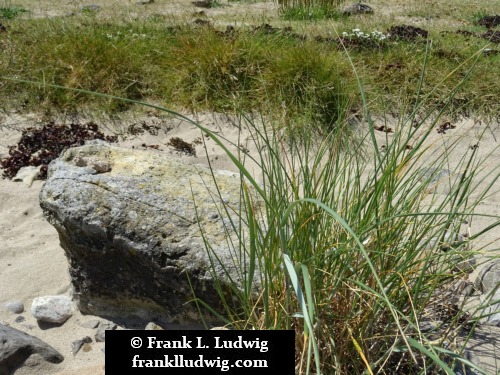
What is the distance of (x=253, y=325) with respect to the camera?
2.69 meters

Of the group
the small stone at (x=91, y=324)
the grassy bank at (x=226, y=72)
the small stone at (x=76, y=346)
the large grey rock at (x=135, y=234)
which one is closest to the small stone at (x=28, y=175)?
the grassy bank at (x=226, y=72)

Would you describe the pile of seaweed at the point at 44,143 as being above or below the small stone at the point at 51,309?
above

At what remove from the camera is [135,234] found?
3.39 metres

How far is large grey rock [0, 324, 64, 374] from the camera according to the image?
3.22 metres

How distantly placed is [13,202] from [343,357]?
3405 mm

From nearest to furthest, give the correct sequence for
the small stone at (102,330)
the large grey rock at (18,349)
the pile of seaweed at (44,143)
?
1. the large grey rock at (18,349)
2. the small stone at (102,330)
3. the pile of seaweed at (44,143)

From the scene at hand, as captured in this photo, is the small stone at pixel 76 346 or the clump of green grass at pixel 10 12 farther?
the clump of green grass at pixel 10 12

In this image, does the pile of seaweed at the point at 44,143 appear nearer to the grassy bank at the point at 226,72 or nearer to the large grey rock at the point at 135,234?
the grassy bank at the point at 226,72

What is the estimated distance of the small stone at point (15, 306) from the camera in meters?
3.79

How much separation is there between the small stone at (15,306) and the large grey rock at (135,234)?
1.10ft

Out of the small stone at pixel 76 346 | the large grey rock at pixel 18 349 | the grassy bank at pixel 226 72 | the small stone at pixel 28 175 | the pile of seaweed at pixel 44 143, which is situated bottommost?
the small stone at pixel 76 346

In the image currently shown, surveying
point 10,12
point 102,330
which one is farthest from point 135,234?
point 10,12

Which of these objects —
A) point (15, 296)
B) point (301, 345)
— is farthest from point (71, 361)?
point (301, 345)

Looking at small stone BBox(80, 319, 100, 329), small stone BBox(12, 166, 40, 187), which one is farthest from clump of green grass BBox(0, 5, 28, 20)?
small stone BBox(80, 319, 100, 329)
